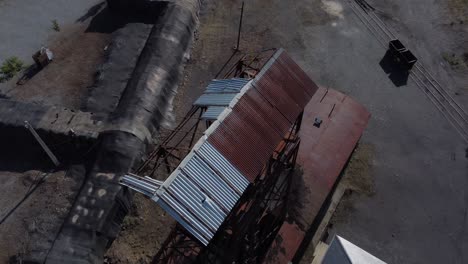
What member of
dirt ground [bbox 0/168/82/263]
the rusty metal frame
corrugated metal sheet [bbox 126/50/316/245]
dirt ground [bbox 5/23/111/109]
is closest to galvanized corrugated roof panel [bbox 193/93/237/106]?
corrugated metal sheet [bbox 126/50/316/245]

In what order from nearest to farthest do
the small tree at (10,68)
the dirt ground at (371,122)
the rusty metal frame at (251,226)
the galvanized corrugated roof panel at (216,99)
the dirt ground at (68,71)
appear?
1. the galvanized corrugated roof panel at (216,99)
2. the rusty metal frame at (251,226)
3. the dirt ground at (371,122)
4. the small tree at (10,68)
5. the dirt ground at (68,71)

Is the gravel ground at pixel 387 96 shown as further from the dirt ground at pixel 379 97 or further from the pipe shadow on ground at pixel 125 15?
the pipe shadow on ground at pixel 125 15

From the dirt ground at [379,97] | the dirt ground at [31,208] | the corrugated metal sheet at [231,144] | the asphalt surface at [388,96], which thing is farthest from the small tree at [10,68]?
the corrugated metal sheet at [231,144]

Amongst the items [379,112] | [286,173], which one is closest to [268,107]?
[286,173]

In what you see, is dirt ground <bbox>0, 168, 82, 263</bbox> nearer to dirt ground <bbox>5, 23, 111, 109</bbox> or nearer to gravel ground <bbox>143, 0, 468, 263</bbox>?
dirt ground <bbox>5, 23, 111, 109</bbox>

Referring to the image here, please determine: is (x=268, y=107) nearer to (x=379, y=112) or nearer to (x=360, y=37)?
(x=379, y=112)
